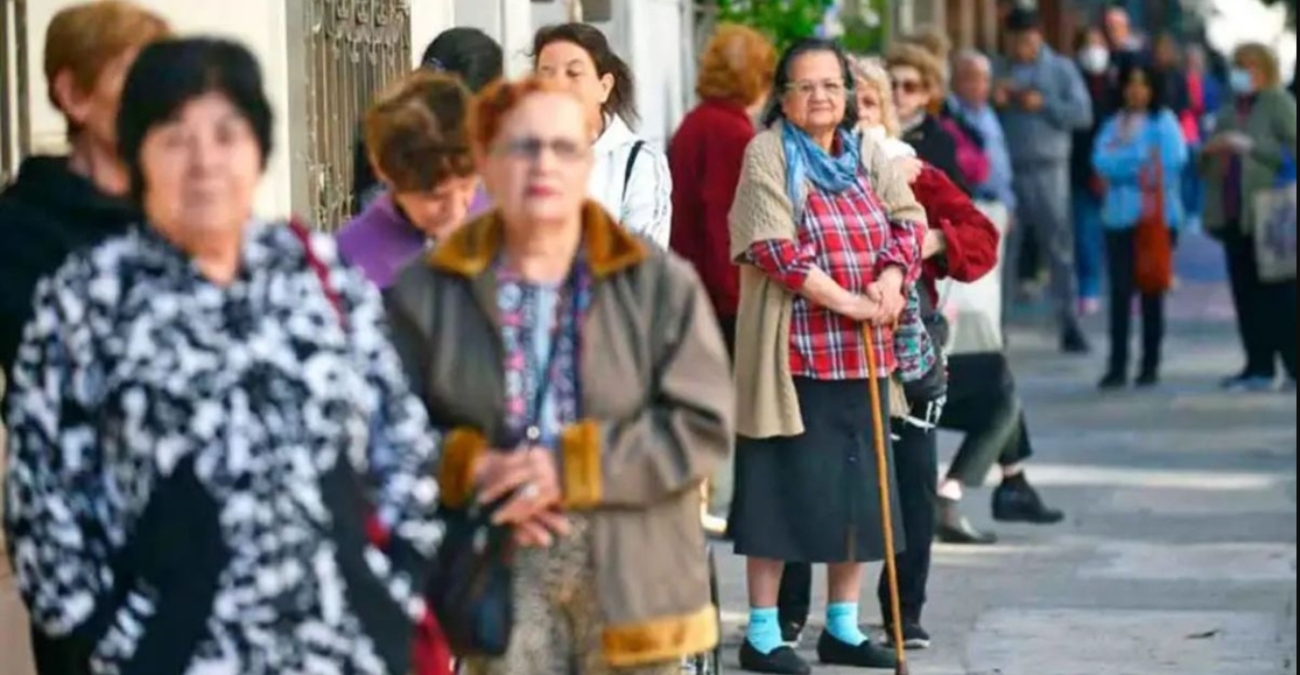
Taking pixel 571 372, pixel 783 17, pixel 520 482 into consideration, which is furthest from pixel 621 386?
pixel 783 17

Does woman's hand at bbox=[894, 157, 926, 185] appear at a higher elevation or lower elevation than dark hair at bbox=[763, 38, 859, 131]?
lower

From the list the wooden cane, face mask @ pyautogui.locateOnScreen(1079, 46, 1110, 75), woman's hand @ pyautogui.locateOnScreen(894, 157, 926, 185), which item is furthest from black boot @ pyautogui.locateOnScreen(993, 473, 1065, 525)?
face mask @ pyautogui.locateOnScreen(1079, 46, 1110, 75)

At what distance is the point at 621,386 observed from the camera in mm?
5387

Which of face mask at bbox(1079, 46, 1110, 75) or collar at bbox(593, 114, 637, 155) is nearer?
collar at bbox(593, 114, 637, 155)

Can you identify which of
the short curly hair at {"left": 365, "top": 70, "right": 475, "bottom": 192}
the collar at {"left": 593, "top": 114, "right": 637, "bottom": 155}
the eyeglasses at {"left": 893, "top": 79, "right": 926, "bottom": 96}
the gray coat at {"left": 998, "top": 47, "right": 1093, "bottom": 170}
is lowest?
the gray coat at {"left": 998, "top": 47, "right": 1093, "bottom": 170}

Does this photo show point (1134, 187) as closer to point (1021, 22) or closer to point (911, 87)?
point (1021, 22)

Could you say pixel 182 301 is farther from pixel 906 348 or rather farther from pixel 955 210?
pixel 955 210

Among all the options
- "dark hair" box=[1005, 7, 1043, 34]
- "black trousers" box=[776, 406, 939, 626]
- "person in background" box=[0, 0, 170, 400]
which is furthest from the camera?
"dark hair" box=[1005, 7, 1043, 34]

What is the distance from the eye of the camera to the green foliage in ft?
50.0

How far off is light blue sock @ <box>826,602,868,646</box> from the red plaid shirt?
76cm

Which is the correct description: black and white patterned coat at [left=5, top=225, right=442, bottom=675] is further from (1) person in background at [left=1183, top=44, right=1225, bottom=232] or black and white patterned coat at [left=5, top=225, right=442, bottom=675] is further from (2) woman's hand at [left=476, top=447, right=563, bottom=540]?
(1) person in background at [left=1183, top=44, right=1225, bottom=232]

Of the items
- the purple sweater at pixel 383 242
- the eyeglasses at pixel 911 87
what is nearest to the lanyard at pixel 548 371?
the purple sweater at pixel 383 242

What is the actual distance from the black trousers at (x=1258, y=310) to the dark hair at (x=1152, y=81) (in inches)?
34.4

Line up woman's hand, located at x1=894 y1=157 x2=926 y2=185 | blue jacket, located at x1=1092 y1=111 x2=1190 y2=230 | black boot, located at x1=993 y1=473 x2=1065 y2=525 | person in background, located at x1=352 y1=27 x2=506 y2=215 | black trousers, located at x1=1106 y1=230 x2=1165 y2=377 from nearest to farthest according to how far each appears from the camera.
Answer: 1. person in background, located at x1=352 y1=27 x2=506 y2=215
2. woman's hand, located at x1=894 y1=157 x2=926 y2=185
3. black boot, located at x1=993 y1=473 x2=1065 y2=525
4. black trousers, located at x1=1106 y1=230 x2=1165 y2=377
5. blue jacket, located at x1=1092 y1=111 x2=1190 y2=230
